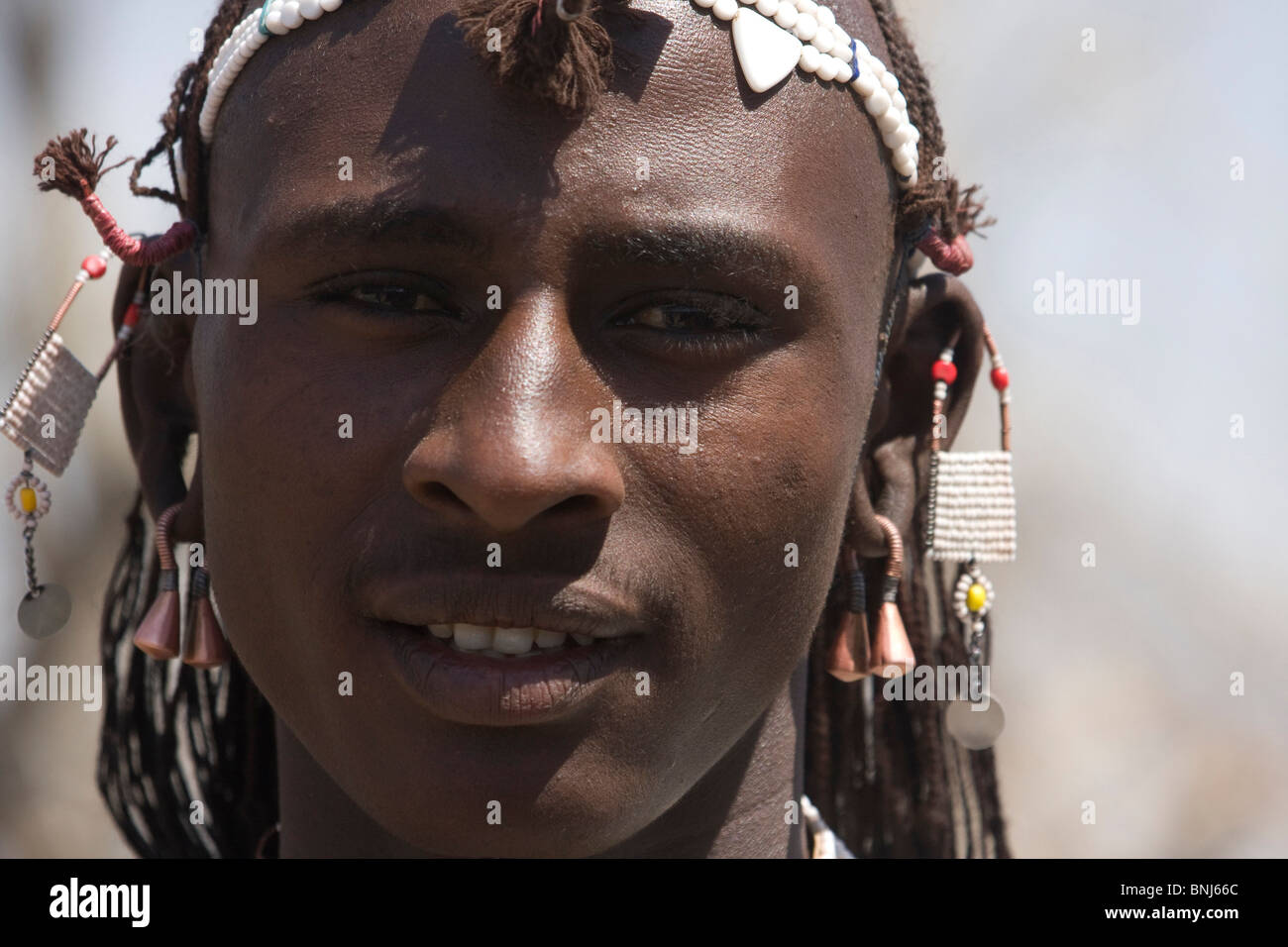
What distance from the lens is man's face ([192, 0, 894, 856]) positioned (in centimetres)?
244

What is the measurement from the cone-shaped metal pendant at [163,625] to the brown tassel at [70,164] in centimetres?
80

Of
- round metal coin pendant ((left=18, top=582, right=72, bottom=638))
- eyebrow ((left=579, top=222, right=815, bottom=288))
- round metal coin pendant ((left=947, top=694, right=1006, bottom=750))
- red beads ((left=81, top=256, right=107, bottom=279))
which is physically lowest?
round metal coin pendant ((left=947, top=694, right=1006, bottom=750))

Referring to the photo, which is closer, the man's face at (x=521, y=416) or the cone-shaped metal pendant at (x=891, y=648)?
the man's face at (x=521, y=416)

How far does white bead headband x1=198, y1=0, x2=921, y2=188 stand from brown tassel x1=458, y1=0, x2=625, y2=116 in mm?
250

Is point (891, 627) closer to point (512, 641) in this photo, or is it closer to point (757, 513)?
point (757, 513)

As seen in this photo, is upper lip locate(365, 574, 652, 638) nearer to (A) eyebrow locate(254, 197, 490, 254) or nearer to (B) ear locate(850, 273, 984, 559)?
(A) eyebrow locate(254, 197, 490, 254)

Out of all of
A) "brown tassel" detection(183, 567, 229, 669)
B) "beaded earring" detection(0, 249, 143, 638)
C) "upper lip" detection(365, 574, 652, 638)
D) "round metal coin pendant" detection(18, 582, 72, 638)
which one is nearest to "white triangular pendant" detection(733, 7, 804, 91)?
"upper lip" detection(365, 574, 652, 638)

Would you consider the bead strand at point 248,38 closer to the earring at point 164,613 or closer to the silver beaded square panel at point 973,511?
the earring at point 164,613

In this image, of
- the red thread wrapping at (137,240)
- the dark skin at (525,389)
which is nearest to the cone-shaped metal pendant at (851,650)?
the dark skin at (525,389)

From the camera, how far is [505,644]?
97.3 inches

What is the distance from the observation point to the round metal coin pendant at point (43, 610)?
3.21m

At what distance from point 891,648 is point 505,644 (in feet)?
3.21

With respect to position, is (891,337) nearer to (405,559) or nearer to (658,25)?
(658,25)
